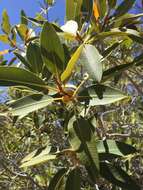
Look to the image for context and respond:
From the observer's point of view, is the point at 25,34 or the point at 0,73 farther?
the point at 25,34

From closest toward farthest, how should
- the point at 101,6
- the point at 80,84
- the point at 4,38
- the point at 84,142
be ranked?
the point at 84,142 < the point at 80,84 < the point at 101,6 < the point at 4,38

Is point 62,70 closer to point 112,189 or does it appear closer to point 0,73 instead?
point 0,73

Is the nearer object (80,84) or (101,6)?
(80,84)

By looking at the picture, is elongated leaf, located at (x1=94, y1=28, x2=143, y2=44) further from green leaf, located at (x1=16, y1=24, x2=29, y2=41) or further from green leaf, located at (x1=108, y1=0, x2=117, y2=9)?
green leaf, located at (x1=16, y1=24, x2=29, y2=41)

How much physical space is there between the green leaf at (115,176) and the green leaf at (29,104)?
301 millimetres

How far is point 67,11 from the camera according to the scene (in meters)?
1.47

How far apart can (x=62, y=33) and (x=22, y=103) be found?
11.6 inches

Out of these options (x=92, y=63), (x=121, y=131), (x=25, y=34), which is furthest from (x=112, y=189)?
(x=92, y=63)

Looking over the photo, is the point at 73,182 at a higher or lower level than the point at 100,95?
lower

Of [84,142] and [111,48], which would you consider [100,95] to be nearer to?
[84,142]

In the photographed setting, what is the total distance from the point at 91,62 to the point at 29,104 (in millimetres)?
Result: 198

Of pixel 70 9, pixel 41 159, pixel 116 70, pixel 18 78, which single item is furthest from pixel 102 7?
pixel 41 159

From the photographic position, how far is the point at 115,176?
139 centimetres

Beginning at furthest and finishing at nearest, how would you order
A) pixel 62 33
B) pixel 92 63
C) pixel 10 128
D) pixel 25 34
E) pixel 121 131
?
pixel 10 128
pixel 121 131
pixel 25 34
pixel 62 33
pixel 92 63
